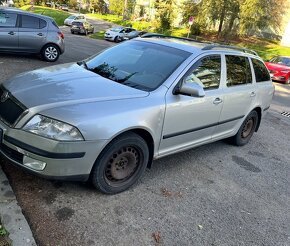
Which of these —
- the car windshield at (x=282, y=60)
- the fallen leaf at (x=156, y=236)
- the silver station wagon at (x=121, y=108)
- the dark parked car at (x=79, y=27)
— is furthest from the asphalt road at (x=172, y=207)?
the dark parked car at (x=79, y=27)

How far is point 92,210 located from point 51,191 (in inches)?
21.0

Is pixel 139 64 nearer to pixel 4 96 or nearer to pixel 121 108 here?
pixel 121 108

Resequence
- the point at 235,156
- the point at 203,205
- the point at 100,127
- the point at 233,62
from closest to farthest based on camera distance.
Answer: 1. the point at 100,127
2. the point at 203,205
3. the point at 233,62
4. the point at 235,156

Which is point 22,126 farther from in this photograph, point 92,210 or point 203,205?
point 203,205

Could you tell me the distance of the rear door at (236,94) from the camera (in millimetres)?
5262

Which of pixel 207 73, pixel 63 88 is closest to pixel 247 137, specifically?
pixel 207 73

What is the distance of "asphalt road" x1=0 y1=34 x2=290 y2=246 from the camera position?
334cm

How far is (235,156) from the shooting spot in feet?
19.2

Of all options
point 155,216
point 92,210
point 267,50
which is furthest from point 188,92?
point 267,50

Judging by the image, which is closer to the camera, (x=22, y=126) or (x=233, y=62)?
(x=22, y=126)

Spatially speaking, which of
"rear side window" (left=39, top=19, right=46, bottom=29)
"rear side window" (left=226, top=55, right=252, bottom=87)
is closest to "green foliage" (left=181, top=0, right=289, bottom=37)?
"rear side window" (left=39, top=19, right=46, bottom=29)

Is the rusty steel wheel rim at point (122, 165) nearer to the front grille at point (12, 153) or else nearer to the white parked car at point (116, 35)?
the front grille at point (12, 153)

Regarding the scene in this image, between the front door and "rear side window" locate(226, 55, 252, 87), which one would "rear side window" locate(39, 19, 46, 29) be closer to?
"rear side window" locate(226, 55, 252, 87)

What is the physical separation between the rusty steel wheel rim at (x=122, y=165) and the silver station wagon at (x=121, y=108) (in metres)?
0.01
